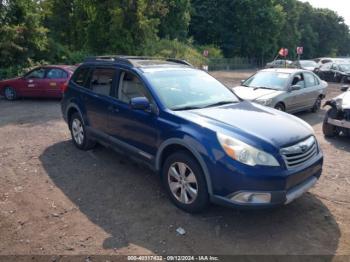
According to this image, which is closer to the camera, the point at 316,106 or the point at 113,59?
the point at 113,59

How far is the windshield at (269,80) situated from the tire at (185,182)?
Answer: 20.7ft

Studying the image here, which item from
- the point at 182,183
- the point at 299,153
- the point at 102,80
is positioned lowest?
the point at 182,183

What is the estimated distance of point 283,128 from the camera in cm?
434

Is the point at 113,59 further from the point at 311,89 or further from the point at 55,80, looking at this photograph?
the point at 55,80

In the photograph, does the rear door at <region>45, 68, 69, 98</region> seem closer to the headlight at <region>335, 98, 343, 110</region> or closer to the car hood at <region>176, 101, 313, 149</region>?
the headlight at <region>335, 98, 343, 110</region>

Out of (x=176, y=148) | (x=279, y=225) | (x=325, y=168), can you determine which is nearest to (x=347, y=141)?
(x=325, y=168)

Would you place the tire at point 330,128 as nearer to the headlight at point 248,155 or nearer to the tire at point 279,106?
the tire at point 279,106

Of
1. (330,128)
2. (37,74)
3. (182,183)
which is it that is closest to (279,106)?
(330,128)

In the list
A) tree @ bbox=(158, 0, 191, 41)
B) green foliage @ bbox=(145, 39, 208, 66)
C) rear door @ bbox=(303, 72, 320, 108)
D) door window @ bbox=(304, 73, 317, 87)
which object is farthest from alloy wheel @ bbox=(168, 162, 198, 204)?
tree @ bbox=(158, 0, 191, 41)

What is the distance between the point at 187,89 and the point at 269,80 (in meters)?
5.84

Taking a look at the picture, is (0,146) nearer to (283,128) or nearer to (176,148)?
(176,148)

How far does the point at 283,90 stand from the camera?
32.0ft

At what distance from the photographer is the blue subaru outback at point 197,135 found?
3.87 metres

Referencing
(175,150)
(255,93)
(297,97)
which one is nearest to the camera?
(175,150)
